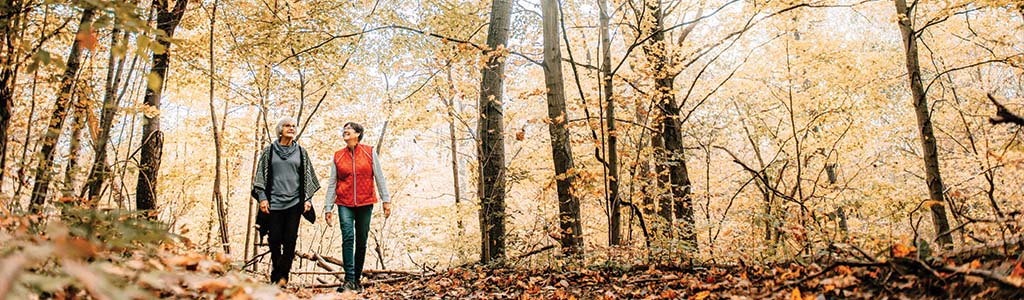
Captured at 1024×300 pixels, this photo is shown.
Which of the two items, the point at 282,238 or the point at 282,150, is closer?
the point at 282,238

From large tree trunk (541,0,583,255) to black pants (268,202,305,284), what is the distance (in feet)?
9.42

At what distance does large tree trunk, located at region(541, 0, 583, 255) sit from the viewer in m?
6.12

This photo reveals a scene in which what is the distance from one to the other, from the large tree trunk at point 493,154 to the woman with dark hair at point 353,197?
155cm

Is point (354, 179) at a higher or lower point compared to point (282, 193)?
higher

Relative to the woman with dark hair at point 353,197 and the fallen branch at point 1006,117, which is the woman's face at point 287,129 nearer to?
the woman with dark hair at point 353,197

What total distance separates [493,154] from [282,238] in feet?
9.42

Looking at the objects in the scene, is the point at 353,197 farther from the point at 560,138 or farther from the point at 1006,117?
the point at 1006,117

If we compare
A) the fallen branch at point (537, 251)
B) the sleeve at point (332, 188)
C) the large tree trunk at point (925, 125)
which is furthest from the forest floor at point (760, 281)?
the large tree trunk at point (925, 125)

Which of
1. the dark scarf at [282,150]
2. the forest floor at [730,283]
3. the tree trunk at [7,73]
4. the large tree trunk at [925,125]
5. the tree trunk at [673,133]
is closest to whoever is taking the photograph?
the forest floor at [730,283]

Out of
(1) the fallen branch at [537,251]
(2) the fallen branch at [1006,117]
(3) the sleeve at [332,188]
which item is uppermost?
(2) the fallen branch at [1006,117]

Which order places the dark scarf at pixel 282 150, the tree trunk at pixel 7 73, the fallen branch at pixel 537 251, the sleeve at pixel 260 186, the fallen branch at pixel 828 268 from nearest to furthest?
the fallen branch at pixel 828 268 < the tree trunk at pixel 7 73 < the sleeve at pixel 260 186 < the dark scarf at pixel 282 150 < the fallen branch at pixel 537 251

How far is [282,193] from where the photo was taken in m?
5.12

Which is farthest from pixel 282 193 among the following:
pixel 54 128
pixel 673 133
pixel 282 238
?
pixel 673 133

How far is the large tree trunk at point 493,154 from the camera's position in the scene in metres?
6.60
